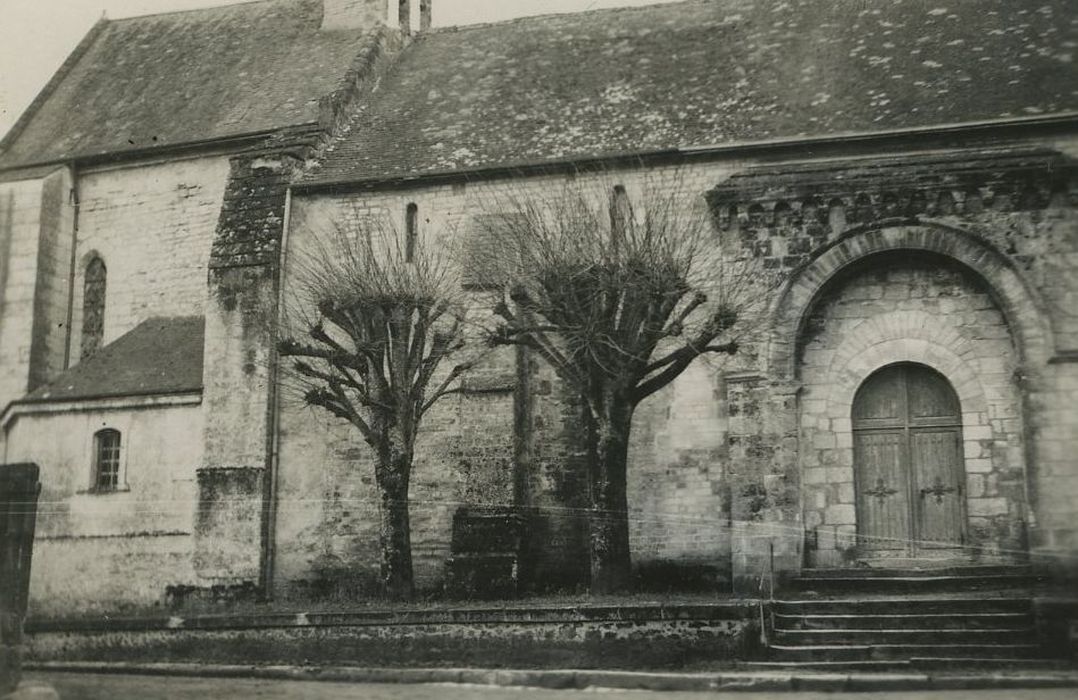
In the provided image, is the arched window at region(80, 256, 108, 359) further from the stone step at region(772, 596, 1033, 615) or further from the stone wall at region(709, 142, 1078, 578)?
the stone step at region(772, 596, 1033, 615)

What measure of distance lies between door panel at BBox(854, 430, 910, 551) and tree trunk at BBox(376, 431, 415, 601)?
7.23 meters

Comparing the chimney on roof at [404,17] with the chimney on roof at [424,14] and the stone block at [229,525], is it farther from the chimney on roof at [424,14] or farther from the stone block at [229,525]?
the stone block at [229,525]

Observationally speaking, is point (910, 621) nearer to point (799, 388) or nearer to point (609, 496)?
point (609, 496)

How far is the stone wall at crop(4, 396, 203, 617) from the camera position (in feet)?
78.3

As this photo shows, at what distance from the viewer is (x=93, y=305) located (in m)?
27.9

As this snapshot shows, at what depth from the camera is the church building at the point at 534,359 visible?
19.5m

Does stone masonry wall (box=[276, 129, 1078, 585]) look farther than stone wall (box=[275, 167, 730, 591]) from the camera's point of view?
No

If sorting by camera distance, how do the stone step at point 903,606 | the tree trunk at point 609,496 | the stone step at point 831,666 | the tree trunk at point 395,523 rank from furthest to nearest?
the tree trunk at point 395,523
the tree trunk at point 609,496
the stone step at point 903,606
the stone step at point 831,666

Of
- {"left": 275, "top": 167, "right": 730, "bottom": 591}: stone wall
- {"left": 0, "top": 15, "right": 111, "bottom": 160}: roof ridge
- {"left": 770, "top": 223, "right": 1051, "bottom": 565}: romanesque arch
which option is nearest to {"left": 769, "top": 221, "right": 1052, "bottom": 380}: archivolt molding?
{"left": 770, "top": 223, "right": 1051, "bottom": 565}: romanesque arch

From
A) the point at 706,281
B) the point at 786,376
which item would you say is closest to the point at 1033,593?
the point at 786,376

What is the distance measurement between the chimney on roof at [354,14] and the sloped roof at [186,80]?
0.92 feet

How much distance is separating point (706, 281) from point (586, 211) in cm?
230

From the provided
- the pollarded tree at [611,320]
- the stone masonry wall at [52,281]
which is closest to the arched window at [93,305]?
the stone masonry wall at [52,281]

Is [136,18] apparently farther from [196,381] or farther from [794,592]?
[794,592]
